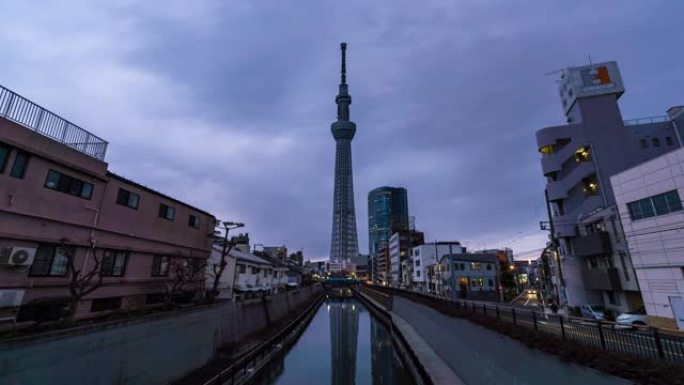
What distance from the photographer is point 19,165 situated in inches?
429

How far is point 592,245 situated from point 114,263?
1406 inches

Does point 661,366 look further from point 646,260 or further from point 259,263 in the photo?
point 259,263

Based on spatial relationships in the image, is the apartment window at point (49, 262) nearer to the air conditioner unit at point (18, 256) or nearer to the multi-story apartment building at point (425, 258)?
the air conditioner unit at point (18, 256)

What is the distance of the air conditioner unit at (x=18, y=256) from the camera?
10344 mm

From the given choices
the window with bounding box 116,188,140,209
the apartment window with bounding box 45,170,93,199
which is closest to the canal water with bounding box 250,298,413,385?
the window with bounding box 116,188,140,209

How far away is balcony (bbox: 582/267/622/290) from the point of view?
→ 24000 mm

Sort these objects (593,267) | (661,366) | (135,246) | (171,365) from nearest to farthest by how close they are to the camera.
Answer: (661,366) < (171,365) < (135,246) < (593,267)

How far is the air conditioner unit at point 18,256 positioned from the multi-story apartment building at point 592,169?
3388 cm

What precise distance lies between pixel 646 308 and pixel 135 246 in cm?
3337

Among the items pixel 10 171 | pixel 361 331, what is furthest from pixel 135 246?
pixel 361 331

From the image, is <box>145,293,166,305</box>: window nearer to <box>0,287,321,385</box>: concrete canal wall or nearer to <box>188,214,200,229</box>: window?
<box>0,287,321,385</box>: concrete canal wall

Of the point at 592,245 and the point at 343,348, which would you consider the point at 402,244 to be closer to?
the point at 343,348

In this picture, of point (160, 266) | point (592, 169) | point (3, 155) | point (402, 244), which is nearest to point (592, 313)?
point (592, 169)

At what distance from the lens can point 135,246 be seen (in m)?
16.4
